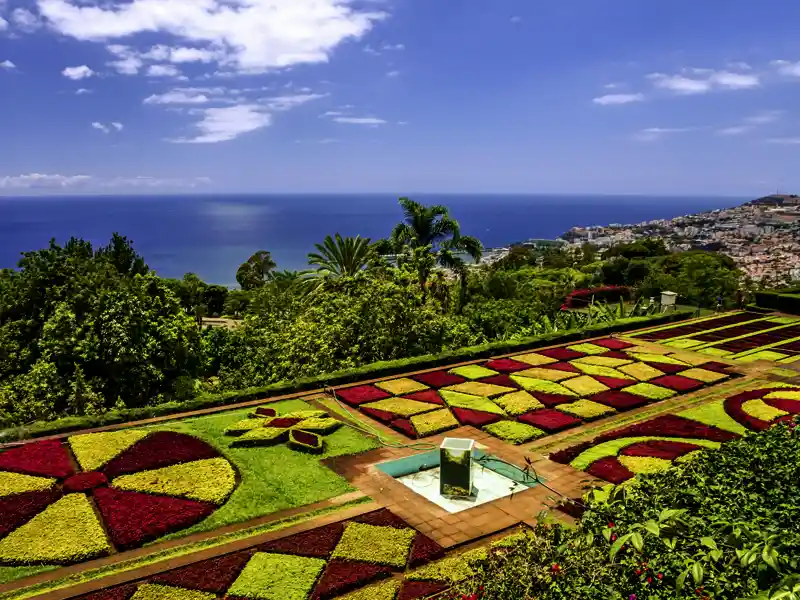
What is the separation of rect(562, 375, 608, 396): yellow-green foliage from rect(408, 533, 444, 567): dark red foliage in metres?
10.1

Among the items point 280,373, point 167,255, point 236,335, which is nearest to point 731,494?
point 280,373

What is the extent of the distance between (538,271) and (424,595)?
51928 mm

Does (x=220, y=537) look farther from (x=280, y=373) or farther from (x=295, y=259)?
(x=295, y=259)

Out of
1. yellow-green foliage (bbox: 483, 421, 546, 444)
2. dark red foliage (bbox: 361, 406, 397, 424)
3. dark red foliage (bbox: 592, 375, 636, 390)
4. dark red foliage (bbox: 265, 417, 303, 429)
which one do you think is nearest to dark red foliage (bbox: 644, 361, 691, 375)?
dark red foliage (bbox: 592, 375, 636, 390)

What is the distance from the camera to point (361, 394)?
1964 cm

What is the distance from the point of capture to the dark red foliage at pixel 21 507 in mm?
11297

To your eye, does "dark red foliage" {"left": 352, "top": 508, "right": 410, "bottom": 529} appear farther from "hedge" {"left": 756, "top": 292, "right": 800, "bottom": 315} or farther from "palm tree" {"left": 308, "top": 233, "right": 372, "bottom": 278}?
"hedge" {"left": 756, "top": 292, "right": 800, "bottom": 315}

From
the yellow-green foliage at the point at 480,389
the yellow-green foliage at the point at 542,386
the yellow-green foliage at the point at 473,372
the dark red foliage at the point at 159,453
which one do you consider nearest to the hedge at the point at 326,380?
the yellow-green foliage at the point at 473,372

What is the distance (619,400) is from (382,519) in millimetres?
10095

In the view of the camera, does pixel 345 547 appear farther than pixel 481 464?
No

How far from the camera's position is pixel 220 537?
11.2 metres

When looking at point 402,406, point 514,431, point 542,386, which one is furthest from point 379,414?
point 542,386

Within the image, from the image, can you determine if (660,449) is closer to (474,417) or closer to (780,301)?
(474,417)

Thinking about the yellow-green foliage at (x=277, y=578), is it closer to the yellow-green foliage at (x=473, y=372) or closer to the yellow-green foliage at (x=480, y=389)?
the yellow-green foliage at (x=480, y=389)
